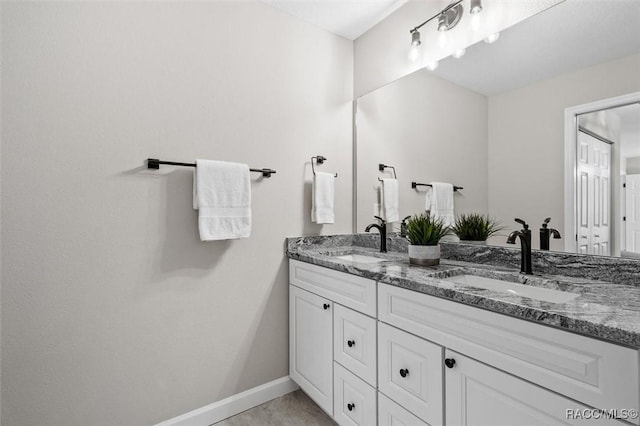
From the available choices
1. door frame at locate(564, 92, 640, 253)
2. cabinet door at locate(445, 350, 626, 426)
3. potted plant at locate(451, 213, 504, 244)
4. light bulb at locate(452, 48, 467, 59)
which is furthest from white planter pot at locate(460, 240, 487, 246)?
light bulb at locate(452, 48, 467, 59)

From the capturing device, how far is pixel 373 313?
132 cm

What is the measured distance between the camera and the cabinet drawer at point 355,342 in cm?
133

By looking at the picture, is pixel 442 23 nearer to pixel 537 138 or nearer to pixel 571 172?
pixel 537 138

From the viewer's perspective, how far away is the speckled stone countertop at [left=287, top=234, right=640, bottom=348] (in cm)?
72

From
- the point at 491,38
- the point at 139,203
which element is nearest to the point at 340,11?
the point at 491,38

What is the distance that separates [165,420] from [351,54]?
2585mm

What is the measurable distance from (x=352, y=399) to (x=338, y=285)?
1.69ft

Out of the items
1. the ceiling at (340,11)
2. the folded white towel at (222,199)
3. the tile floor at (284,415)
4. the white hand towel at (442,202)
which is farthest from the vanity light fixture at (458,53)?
the tile floor at (284,415)

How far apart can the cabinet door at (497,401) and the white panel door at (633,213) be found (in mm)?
708

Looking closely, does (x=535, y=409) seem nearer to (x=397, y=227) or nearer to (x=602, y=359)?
(x=602, y=359)

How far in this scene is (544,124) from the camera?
1331 mm

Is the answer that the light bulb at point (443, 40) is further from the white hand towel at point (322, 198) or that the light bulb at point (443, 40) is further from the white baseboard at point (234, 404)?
the white baseboard at point (234, 404)

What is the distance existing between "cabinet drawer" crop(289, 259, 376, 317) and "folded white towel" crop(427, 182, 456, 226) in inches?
25.0

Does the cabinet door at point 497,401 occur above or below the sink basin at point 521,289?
below
